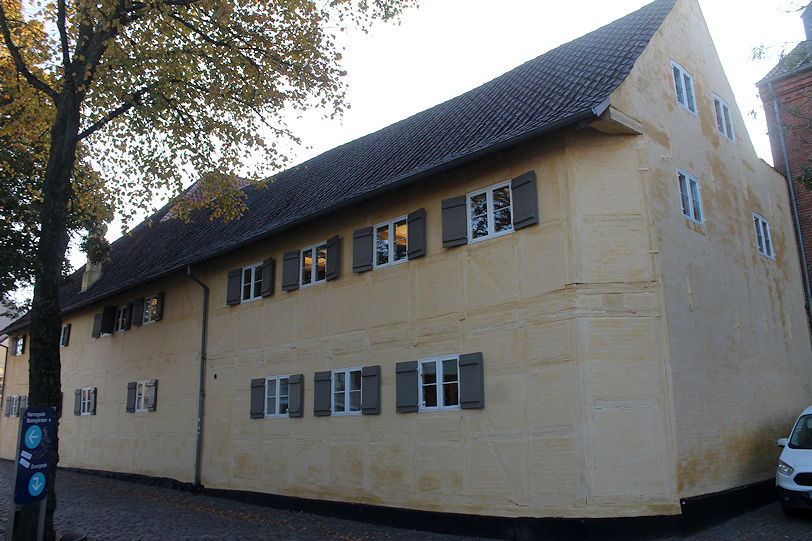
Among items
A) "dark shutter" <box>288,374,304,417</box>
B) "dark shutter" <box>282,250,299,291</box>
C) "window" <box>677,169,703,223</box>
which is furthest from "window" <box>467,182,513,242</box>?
"dark shutter" <box>288,374,304,417</box>

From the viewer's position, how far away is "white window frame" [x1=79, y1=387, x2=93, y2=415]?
22438 millimetres

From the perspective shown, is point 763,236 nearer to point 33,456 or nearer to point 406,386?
point 406,386

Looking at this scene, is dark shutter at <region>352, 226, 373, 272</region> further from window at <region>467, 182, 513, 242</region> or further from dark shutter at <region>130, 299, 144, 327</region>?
dark shutter at <region>130, 299, 144, 327</region>

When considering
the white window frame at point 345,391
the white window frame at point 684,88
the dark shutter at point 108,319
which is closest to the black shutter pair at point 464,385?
the white window frame at point 345,391

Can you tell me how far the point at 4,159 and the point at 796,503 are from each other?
19.2 meters

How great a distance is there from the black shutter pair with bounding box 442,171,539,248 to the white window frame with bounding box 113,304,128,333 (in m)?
14.0

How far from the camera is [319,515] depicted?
13297 mm

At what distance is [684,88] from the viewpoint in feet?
41.7

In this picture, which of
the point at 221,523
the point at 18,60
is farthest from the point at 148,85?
the point at 221,523

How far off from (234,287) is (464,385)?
8.16 meters

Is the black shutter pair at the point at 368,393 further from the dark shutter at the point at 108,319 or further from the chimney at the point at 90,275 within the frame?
the chimney at the point at 90,275

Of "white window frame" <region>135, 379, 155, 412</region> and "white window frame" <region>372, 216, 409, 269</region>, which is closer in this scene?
"white window frame" <region>372, 216, 409, 269</region>

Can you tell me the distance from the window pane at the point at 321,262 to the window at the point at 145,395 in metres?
7.84

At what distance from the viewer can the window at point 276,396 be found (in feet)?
49.2
